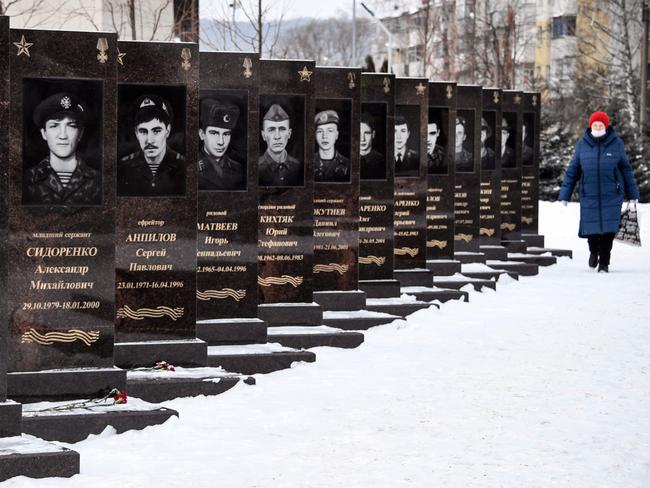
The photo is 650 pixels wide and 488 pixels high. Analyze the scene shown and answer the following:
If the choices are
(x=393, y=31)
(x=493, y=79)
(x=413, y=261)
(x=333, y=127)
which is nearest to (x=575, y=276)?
(x=413, y=261)

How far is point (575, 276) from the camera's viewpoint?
818 inches

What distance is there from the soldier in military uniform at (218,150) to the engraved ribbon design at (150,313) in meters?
1.43

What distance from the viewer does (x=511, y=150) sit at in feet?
75.5

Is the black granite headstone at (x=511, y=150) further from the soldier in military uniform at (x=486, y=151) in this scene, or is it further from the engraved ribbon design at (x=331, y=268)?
the engraved ribbon design at (x=331, y=268)

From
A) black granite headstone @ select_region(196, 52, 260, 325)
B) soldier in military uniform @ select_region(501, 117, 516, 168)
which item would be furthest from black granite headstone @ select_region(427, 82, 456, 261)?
black granite headstone @ select_region(196, 52, 260, 325)

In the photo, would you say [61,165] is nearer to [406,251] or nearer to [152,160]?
[152,160]

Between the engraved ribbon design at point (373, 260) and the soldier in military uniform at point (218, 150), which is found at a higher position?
the soldier in military uniform at point (218, 150)

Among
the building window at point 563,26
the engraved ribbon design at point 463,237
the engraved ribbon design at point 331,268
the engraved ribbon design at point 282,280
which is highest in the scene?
the building window at point 563,26

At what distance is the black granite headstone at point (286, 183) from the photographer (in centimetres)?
1295

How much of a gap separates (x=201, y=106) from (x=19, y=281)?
298 centimetres

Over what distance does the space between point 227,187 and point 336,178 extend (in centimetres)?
253

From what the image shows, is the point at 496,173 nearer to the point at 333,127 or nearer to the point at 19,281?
the point at 333,127

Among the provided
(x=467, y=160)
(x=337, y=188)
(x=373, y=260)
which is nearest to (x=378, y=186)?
(x=373, y=260)

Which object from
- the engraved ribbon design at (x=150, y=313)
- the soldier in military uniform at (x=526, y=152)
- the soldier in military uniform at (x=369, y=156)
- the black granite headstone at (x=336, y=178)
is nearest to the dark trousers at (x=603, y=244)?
the soldier in military uniform at (x=526, y=152)
